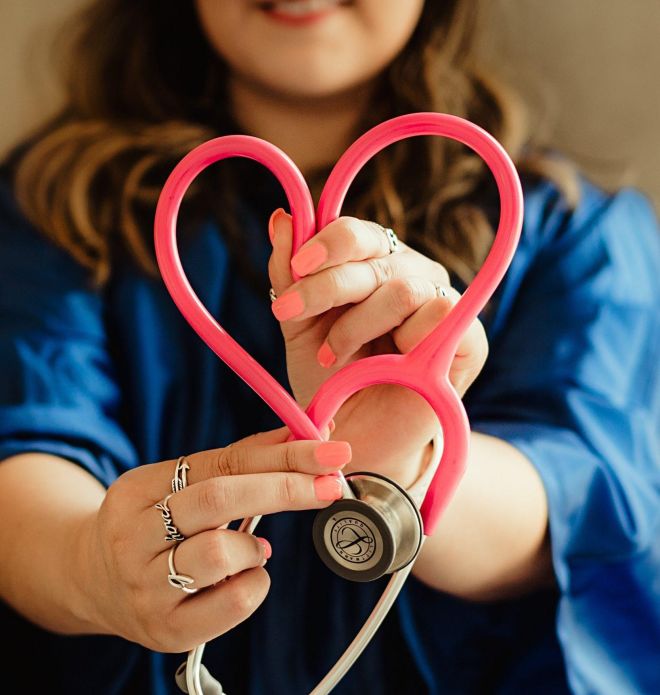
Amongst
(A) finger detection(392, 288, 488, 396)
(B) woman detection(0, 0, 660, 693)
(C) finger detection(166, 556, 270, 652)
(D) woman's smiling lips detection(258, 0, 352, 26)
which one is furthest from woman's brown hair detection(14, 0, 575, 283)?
(C) finger detection(166, 556, 270, 652)

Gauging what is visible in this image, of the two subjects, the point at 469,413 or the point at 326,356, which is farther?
the point at 469,413

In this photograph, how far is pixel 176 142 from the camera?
0.81 meters

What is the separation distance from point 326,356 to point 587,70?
58cm

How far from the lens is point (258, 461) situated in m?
0.43

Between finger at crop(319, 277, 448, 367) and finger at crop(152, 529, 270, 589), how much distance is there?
11 centimetres

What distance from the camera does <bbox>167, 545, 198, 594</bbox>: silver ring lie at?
434mm

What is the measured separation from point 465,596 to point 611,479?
136mm

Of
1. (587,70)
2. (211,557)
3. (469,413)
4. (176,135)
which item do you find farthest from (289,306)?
(587,70)

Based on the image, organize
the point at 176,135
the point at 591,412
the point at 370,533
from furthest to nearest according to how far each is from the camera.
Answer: the point at 176,135, the point at 591,412, the point at 370,533

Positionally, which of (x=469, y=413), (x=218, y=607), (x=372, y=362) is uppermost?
(x=372, y=362)

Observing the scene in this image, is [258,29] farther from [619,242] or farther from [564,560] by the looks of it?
[564,560]

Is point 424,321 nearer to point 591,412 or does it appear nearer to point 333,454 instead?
point 333,454

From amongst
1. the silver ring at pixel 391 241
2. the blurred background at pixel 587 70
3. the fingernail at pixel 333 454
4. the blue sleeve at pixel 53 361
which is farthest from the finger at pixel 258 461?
the blurred background at pixel 587 70

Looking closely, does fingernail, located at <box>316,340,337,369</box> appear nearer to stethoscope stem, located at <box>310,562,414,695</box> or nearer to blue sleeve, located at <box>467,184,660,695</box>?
stethoscope stem, located at <box>310,562,414,695</box>
